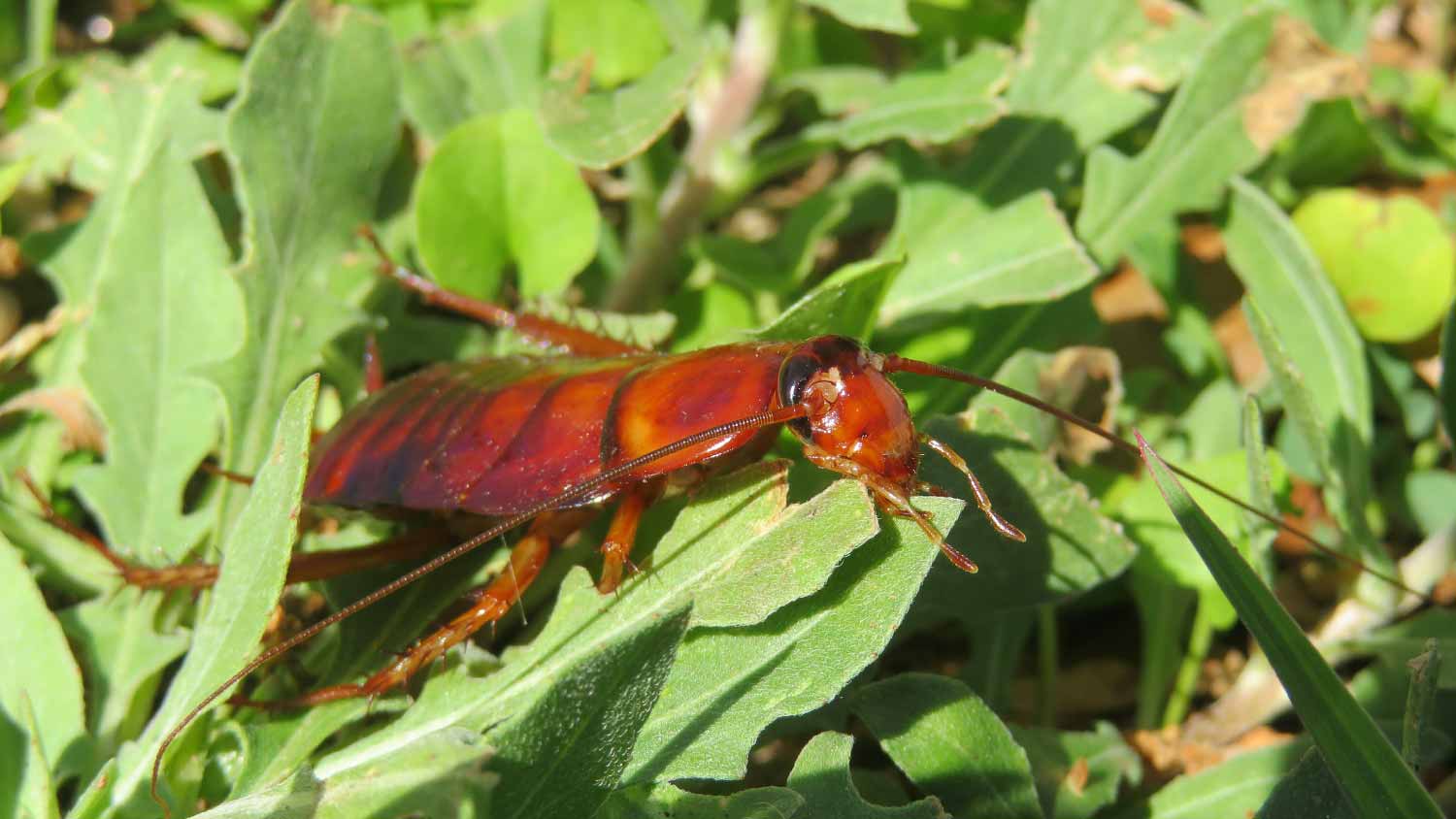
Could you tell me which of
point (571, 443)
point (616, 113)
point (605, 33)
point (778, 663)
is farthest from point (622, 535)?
point (605, 33)

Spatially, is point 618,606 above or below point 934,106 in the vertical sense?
below

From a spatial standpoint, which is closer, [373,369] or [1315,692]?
[1315,692]

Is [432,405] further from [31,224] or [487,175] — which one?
[31,224]

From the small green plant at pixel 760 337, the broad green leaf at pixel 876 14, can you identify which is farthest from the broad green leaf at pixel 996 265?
the broad green leaf at pixel 876 14

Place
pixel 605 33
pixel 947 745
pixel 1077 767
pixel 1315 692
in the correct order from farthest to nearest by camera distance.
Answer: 1. pixel 605 33
2. pixel 1077 767
3. pixel 947 745
4. pixel 1315 692

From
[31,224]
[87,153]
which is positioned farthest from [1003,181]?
[31,224]

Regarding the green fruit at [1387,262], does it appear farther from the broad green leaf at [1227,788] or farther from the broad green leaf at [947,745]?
the broad green leaf at [947,745]

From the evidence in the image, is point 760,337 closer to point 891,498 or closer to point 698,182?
point 891,498

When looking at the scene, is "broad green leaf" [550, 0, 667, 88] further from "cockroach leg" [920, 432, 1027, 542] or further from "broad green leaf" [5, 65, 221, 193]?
"cockroach leg" [920, 432, 1027, 542]
